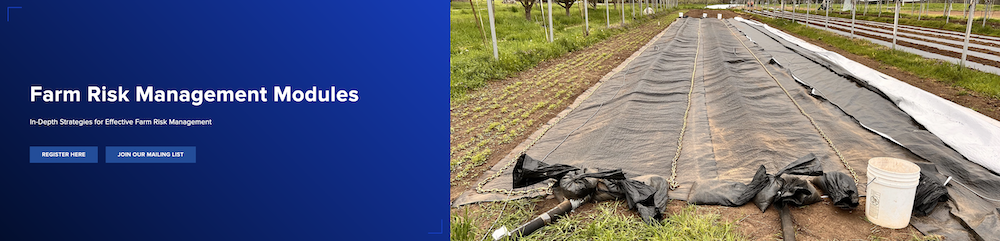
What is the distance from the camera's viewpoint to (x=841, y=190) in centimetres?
305

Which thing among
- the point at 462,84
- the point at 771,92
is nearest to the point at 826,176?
the point at 771,92

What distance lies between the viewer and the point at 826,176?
322cm

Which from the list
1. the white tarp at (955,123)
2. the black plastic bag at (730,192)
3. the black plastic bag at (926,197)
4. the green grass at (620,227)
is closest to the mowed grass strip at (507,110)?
the green grass at (620,227)

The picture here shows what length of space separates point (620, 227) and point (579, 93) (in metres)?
4.51

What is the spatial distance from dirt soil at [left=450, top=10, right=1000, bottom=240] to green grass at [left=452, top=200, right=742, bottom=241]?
0.28 feet

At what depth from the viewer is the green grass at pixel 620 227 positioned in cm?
283

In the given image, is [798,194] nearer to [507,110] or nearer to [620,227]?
[620,227]

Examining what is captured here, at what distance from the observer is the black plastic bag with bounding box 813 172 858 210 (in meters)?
3.01

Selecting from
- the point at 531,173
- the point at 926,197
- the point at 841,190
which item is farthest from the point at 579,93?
the point at 926,197

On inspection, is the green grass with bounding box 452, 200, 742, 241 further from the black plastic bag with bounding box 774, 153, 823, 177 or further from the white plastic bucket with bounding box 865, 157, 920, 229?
the white plastic bucket with bounding box 865, 157, 920, 229

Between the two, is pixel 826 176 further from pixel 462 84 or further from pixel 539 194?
pixel 462 84

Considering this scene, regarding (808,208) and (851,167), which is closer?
(808,208)

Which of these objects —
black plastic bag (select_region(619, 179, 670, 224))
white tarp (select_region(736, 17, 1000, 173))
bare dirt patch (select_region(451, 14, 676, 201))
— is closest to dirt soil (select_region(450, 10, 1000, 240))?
bare dirt patch (select_region(451, 14, 676, 201))

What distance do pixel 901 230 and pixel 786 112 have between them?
259 cm
